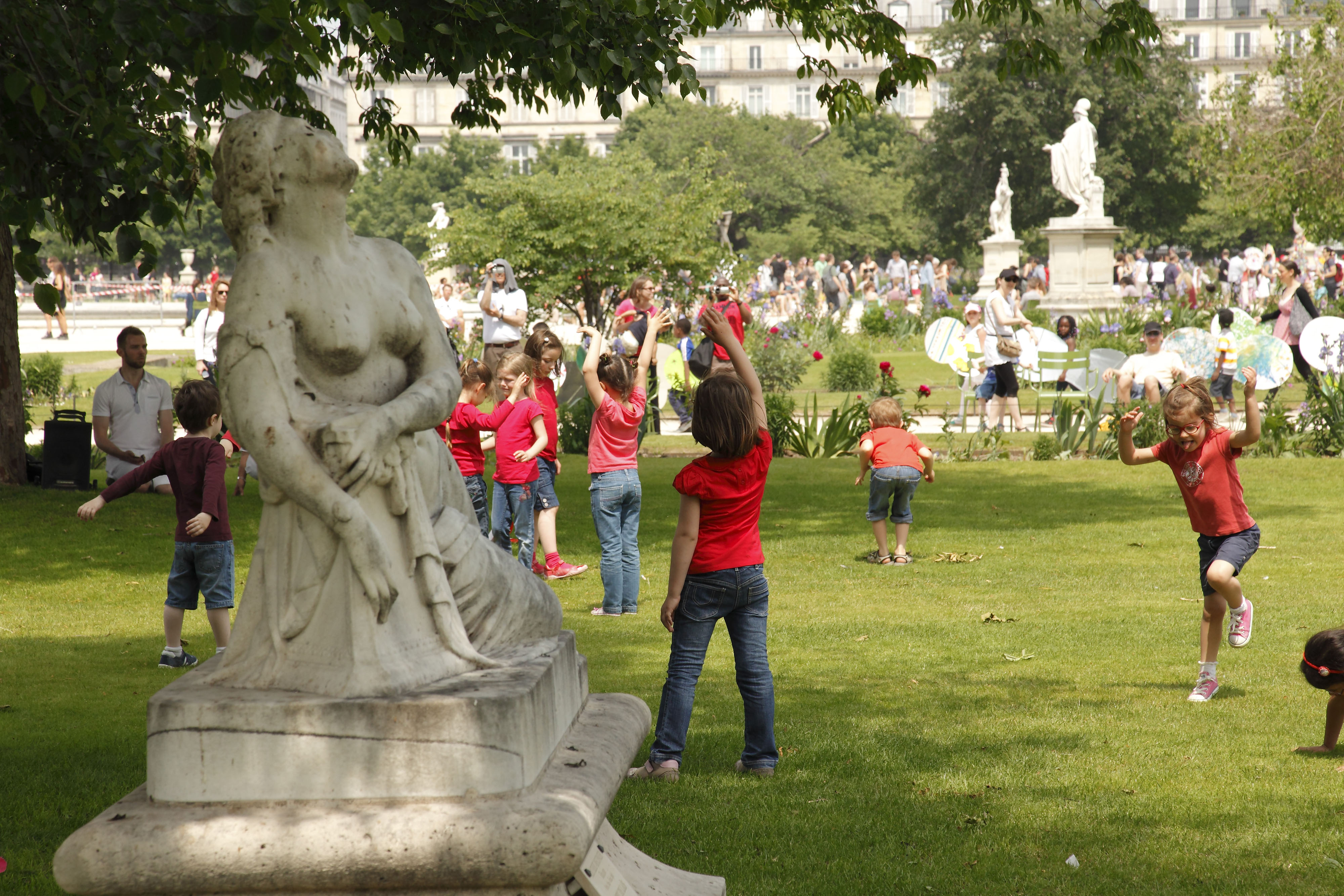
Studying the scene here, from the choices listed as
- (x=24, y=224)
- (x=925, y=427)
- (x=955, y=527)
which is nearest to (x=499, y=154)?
(x=925, y=427)

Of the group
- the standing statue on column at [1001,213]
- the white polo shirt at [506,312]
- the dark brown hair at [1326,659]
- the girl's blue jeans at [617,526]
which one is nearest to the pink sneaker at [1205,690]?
the dark brown hair at [1326,659]

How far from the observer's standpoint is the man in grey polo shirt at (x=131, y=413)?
10.2 metres

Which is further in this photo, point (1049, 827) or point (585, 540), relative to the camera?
point (585, 540)

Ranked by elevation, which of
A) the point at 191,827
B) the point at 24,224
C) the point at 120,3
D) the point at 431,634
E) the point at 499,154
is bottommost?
the point at 191,827

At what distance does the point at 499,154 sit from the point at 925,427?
6835 cm

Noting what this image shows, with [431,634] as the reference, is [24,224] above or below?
above

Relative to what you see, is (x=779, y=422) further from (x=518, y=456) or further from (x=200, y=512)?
(x=200, y=512)

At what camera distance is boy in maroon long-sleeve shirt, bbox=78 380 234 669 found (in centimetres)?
657

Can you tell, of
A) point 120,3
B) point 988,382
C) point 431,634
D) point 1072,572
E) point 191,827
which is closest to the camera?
point 191,827

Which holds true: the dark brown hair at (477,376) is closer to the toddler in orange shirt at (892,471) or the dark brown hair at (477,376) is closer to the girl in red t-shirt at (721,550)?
the toddler in orange shirt at (892,471)

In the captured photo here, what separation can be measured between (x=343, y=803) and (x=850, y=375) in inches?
693

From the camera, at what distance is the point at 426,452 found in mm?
3365

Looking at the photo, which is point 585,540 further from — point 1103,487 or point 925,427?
point 925,427

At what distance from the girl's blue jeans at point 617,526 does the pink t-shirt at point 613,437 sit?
5cm
